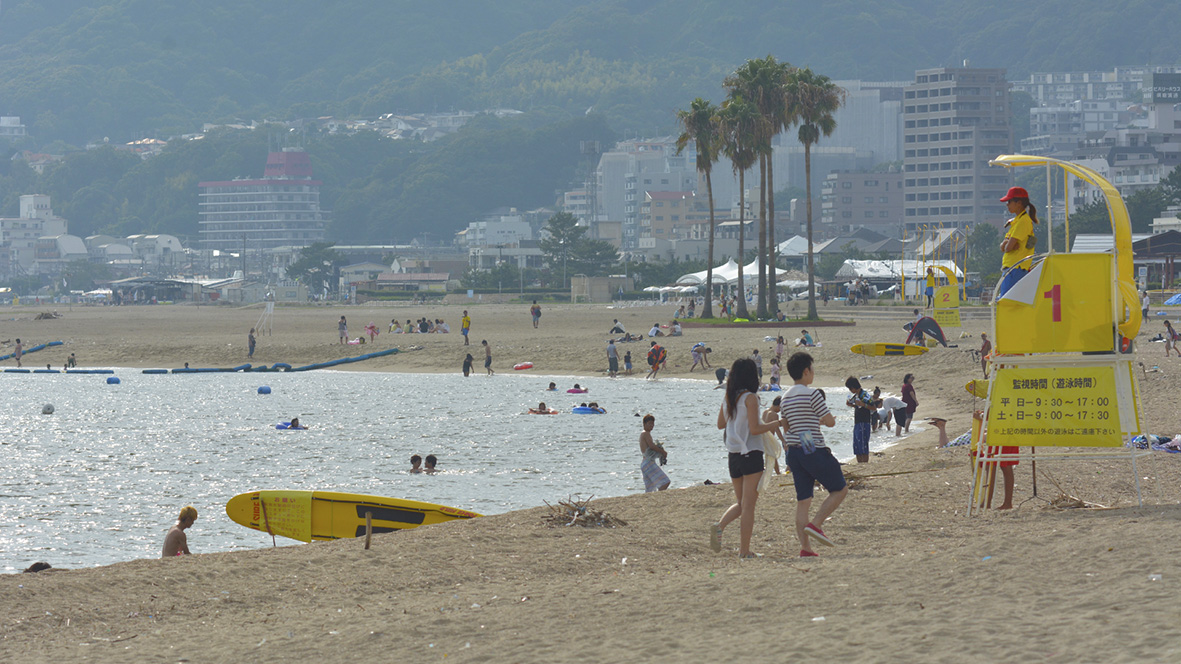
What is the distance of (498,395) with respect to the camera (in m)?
32.9

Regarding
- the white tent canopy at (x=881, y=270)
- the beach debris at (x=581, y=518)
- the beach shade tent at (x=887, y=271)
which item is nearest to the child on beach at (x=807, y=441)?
the beach debris at (x=581, y=518)

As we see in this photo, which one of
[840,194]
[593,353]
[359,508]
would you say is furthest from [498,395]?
[840,194]

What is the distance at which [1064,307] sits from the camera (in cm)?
905

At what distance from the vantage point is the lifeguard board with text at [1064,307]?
354 inches

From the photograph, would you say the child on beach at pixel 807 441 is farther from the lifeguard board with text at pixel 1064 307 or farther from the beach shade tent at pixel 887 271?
the beach shade tent at pixel 887 271

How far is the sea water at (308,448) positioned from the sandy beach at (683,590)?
3.19 metres

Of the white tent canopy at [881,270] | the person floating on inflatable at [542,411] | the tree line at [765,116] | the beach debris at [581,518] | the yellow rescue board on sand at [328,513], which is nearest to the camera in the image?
the beach debris at [581,518]

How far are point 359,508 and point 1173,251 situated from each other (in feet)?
170

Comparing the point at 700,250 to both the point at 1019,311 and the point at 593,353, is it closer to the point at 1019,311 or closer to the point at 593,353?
the point at 593,353

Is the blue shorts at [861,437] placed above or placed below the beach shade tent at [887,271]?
below

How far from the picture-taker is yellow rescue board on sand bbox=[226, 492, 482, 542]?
12.0 metres

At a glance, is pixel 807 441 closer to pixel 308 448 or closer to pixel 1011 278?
pixel 1011 278

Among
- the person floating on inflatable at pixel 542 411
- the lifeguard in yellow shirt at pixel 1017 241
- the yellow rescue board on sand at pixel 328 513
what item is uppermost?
the lifeguard in yellow shirt at pixel 1017 241

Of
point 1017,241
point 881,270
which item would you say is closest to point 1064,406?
point 1017,241
